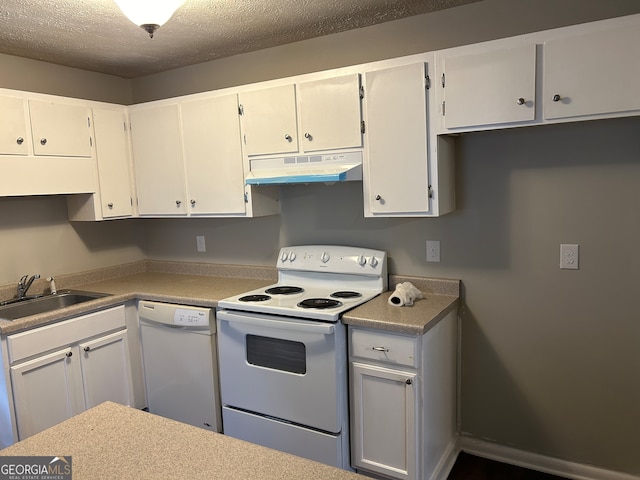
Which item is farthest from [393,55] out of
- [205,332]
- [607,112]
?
[205,332]

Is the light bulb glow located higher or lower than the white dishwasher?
higher

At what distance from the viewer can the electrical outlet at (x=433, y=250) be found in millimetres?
2699

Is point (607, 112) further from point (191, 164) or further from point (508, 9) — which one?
point (191, 164)

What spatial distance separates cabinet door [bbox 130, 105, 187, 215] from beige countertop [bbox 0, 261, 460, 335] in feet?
1.73

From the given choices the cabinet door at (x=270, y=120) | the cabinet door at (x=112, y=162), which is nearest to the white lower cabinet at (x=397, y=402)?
the cabinet door at (x=270, y=120)

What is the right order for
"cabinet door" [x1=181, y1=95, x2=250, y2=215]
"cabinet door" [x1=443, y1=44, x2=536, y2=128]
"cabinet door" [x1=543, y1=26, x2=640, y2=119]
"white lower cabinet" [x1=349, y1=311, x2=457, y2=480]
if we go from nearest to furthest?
"cabinet door" [x1=543, y1=26, x2=640, y2=119], "cabinet door" [x1=443, y1=44, x2=536, y2=128], "white lower cabinet" [x1=349, y1=311, x2=457, y2=480], "cabinet door" [x1=181, y1=95, x2=250, y2=215]

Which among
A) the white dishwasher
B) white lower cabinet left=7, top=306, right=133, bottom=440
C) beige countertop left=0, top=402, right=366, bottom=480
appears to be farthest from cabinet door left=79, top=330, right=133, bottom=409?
beige countertop left=0, top=402, right=366, bottom=480

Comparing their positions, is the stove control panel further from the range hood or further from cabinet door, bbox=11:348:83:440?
cabinet door, bbox=11:348:83:440

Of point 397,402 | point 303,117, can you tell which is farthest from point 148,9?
point 397,402

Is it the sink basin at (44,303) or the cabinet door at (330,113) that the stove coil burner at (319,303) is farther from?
the sink basin at (44,303)

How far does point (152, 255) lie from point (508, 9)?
3.03m

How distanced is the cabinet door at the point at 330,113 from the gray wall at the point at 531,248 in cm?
38

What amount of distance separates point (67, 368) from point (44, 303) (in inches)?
23.1

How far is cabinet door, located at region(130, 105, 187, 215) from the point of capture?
10.4 feet
